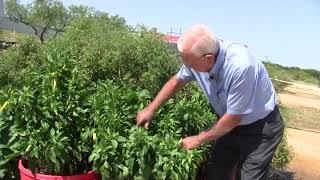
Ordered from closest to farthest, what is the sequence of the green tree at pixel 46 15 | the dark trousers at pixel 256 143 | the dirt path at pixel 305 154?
the dark trousers at pixel 256 143 < the dirt path at pixel 305 154 < the green tree at pixel 46 15

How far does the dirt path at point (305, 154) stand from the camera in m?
8.54

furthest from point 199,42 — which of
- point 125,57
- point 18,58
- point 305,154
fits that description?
point 305,154

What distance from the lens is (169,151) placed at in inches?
167

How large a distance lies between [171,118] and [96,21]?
2.95 meters

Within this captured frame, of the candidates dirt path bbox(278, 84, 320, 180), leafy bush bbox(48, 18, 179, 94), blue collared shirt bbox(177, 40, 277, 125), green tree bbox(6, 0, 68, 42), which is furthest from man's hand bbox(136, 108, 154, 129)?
green tree bbox(6, 0, 68, 42)

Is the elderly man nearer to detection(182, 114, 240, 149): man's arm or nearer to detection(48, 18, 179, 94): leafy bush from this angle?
detection(182, 114, 240, 149): man's arm

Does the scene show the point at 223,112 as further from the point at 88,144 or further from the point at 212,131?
the point at 88,144

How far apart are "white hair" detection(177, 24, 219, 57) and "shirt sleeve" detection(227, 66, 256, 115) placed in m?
0.25

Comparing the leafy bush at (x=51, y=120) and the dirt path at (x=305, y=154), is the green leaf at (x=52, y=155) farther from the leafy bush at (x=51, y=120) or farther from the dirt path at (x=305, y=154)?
the dirt path at (x=305, y=154)

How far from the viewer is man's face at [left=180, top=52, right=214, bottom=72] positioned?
3738mm

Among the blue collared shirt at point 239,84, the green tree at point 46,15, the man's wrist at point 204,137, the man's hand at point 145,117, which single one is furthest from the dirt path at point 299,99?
the green tree at point 46,15

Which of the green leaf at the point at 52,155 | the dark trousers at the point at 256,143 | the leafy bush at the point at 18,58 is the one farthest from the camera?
the leafy bush at the point at 18,58

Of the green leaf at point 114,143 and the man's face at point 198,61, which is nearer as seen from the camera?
the man's face at point 198,61

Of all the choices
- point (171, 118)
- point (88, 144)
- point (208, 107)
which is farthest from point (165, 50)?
point (88, 144)
